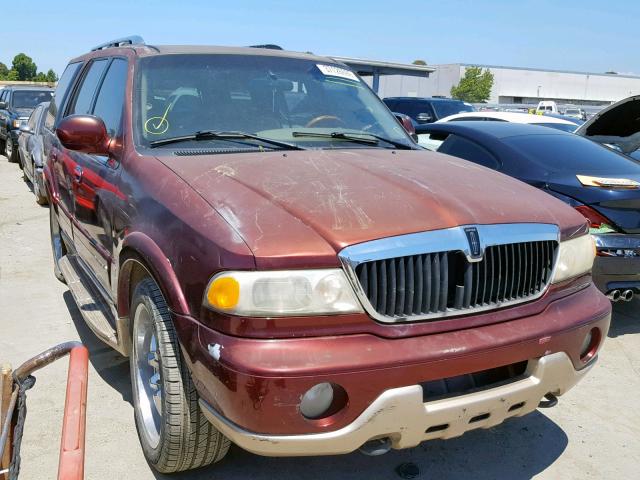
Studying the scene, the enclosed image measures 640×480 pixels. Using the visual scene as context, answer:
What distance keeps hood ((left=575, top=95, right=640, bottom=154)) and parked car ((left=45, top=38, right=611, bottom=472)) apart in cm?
444

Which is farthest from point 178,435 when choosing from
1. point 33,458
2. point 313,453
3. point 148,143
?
point 148,143

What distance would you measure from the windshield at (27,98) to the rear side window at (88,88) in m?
13.1

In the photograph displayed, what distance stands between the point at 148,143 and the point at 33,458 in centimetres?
164

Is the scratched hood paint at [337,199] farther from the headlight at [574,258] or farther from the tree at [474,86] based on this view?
the tree at [474,86]

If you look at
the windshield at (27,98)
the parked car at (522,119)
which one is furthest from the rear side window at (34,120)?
the parked car at (522,119)

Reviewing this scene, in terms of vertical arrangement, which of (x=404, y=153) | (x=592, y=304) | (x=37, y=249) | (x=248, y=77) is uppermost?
(x=248, y=77)

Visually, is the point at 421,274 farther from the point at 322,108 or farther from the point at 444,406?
the point at 322,108

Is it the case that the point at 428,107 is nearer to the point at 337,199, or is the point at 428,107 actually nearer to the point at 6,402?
the point at 337,199

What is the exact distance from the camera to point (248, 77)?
3654 mm

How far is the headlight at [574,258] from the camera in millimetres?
2697

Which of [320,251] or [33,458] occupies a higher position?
[320,251]

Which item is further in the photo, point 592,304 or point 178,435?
point 592,304

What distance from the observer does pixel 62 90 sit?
5.27m

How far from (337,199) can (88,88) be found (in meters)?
2.81
